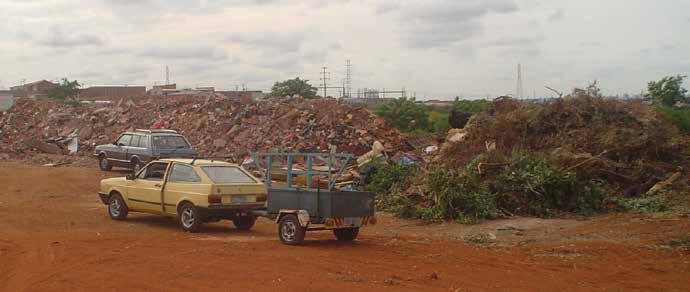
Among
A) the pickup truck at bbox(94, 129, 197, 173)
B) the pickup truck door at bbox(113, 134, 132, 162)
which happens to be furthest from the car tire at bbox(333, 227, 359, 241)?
the pickup truck door at bbox(113, 134, 132, 162)

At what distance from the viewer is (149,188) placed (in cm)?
1487

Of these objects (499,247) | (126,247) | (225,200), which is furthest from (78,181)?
(499,247)

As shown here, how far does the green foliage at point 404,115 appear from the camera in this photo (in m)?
39.2

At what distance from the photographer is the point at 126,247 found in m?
11.5

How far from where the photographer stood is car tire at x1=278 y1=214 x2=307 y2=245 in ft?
39.7

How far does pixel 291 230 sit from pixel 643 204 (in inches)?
362

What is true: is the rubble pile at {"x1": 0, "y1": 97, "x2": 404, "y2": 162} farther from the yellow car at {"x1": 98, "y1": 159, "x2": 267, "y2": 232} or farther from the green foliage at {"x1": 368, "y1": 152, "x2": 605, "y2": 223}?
the yellow car at {"x1": 98, "y1": 159, "x2": 267, "y2": 232}

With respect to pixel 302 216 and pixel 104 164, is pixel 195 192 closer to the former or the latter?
pixel 302 216

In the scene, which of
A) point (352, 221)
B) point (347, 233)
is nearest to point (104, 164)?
point (347, 233)

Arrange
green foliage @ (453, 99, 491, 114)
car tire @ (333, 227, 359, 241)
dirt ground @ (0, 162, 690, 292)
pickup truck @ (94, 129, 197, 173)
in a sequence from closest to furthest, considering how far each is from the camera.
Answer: dirt ground @ (0, 162, 690, 292), car tire @ (333, 227, 359, 241), pickup truck @ (94, 129, 197, 173), green foliage @ (453, 99, 491, 114)

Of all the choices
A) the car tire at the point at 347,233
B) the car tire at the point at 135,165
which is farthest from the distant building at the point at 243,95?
the car tire at the point at 347,233

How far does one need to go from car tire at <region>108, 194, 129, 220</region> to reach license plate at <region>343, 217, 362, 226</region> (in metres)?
5.41

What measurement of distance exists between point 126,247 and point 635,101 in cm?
1527

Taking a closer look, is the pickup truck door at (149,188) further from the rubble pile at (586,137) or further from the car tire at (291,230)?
the rubble pile at (586,137)
